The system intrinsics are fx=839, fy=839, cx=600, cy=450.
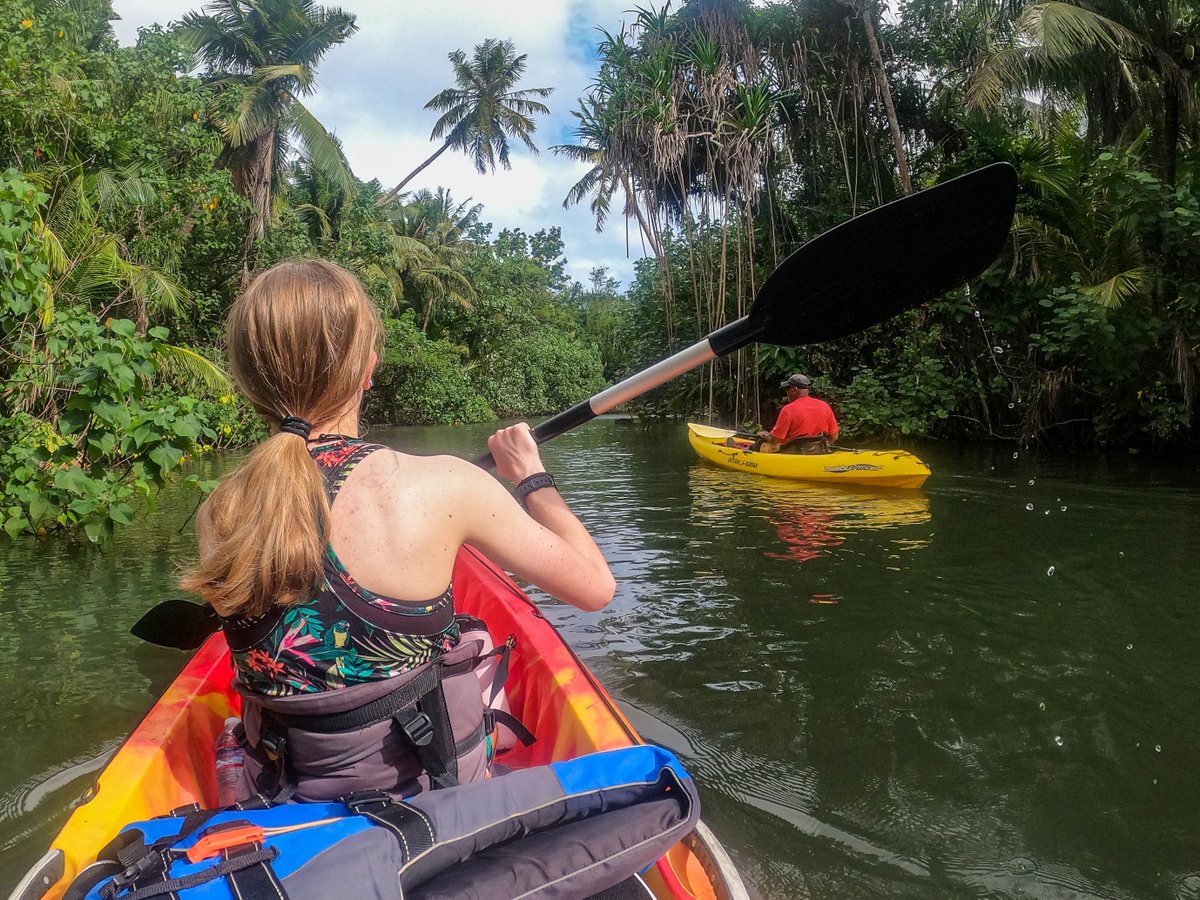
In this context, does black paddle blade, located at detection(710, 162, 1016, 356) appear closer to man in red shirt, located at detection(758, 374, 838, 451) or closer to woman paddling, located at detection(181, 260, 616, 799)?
woman paddling, located at detection(181, 260, 616, 799)

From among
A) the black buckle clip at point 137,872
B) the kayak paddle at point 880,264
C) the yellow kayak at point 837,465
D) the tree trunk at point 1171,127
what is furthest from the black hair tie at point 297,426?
the tree trunk at point 1171,127

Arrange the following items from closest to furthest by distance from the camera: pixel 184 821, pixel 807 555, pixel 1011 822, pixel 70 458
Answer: pixel 184 821 < pixel 1011 822 < pixel 70 458 < pixel 807 555

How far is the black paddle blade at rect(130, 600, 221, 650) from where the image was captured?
277 centimetres

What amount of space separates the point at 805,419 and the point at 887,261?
7.49 metres

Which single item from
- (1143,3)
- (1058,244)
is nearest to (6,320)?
(1058,244)

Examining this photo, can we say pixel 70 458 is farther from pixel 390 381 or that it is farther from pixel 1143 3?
pixel 390 381

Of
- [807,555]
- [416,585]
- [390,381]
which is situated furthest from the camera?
[390,381]

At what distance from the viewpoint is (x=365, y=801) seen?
4.41 feet

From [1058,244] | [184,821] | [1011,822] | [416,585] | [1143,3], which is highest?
[1143,3]

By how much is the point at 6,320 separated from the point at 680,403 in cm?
1643

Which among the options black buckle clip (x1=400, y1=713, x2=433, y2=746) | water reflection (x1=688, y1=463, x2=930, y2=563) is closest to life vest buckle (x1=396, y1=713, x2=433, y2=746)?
black buckle clip (x1=400, y1=713, x2=433, y2=746)

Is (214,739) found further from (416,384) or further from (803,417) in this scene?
(416,384)

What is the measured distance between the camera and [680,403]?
21297 mm

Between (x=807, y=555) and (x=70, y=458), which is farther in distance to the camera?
(x=807, y=555)
